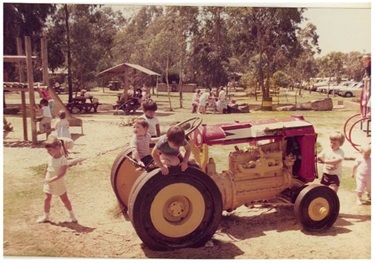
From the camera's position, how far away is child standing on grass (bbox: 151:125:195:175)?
3670mm

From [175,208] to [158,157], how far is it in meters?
0.48

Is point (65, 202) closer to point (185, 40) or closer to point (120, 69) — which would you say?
point (120, 69)

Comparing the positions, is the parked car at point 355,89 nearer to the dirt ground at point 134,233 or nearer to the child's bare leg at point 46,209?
the dirt ground at point 134,233

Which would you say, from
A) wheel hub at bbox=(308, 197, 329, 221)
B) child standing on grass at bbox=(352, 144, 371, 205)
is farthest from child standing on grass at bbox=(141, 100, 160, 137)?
child standing on grass at bbox=(352, 144, 371, 205)

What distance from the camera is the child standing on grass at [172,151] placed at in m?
3.67

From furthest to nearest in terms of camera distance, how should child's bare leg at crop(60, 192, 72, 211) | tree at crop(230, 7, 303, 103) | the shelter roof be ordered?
the shelter roof → tree at crop(230, 7, 303, 103) → child's bare leg at crop(60, 192, 72, 211)

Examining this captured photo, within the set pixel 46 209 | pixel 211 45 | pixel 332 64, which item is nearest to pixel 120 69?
pixel 211 45

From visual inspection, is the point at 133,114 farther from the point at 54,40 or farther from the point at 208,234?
the point at 208,234

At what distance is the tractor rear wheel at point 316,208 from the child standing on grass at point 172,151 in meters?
1.24

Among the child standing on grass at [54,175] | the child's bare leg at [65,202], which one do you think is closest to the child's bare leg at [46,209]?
the child standing on grass at [54,175]

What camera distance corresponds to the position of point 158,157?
368cm

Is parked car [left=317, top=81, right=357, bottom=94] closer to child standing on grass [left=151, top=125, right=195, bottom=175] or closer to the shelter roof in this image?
child standing on grass [left=151, top=125, right=195, bottom=175]

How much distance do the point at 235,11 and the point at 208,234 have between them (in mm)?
2455

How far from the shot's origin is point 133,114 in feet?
21.5
